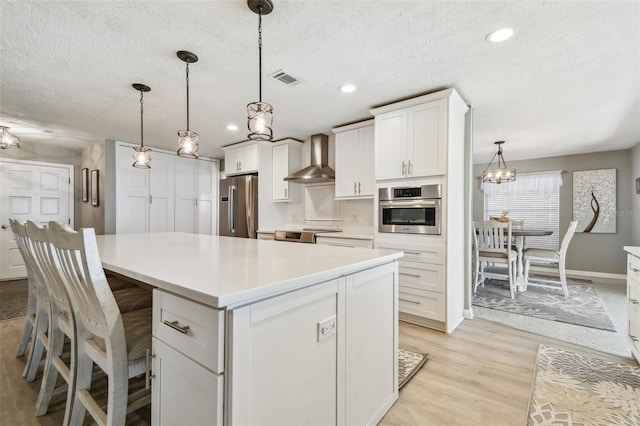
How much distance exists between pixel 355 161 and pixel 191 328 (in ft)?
10.3

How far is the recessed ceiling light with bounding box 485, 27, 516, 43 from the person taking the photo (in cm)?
183

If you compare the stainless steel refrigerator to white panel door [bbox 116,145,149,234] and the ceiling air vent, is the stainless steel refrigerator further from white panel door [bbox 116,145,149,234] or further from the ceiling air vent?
the ceiling air vent

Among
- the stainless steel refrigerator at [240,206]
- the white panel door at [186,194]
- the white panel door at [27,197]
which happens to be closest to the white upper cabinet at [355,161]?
the stainless steel refrigerator at [240,206]

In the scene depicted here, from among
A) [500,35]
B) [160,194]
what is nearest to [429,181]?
[500,35]

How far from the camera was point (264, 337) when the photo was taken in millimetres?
944

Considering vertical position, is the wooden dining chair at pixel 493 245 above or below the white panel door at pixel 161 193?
below

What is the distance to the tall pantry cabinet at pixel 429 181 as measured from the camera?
8.97ft

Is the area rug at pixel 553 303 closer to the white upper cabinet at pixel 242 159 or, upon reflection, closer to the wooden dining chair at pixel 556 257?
the wooden dining chair at pixel 556 257

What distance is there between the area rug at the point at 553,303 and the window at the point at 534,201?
1463 mm

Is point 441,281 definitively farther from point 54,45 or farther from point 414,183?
point 54,45

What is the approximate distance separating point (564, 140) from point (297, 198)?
4.33m

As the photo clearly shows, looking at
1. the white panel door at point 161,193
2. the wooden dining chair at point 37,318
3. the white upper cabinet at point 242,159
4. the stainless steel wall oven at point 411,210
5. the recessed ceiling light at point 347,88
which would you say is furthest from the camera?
the white panel door at point 161,193

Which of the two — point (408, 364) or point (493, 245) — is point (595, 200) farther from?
point (408, 364)

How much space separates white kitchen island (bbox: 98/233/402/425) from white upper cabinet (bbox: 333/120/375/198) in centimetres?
225
